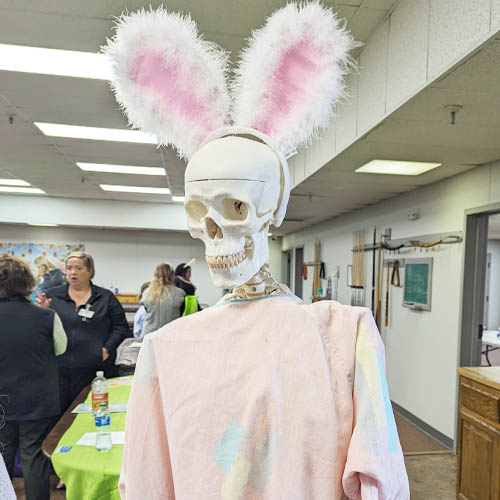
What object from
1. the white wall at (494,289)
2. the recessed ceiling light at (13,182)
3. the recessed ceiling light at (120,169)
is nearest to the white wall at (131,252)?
the recessed ceiling light at (13,182)

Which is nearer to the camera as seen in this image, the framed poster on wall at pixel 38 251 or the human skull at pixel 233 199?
the human skull at pixel 233 199

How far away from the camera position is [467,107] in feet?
6.52

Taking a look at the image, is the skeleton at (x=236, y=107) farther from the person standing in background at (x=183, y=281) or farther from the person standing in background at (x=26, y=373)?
the person standing in background at (x=183, y=281)

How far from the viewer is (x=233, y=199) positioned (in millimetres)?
866

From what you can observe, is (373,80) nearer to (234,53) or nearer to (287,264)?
(234,53)

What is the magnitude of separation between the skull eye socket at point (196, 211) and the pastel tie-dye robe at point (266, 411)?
0.23 metres

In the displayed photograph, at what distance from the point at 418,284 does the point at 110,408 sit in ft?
10.1

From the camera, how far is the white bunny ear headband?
90cm

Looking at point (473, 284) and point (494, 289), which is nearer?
point (473, 284)

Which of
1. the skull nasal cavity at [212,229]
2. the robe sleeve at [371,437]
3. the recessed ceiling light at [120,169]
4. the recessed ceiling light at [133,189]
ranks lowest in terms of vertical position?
the robe sleeve at [371,437]

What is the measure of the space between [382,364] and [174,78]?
0.77m

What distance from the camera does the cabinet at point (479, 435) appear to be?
2.24 m

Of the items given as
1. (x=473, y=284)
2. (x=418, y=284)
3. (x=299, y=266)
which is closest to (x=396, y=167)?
(x=473, y=284)

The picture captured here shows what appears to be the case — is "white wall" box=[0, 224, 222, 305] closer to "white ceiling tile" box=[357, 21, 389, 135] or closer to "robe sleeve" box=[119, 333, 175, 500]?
"white ceiling tile" box=[357, 21, 389, 135]
